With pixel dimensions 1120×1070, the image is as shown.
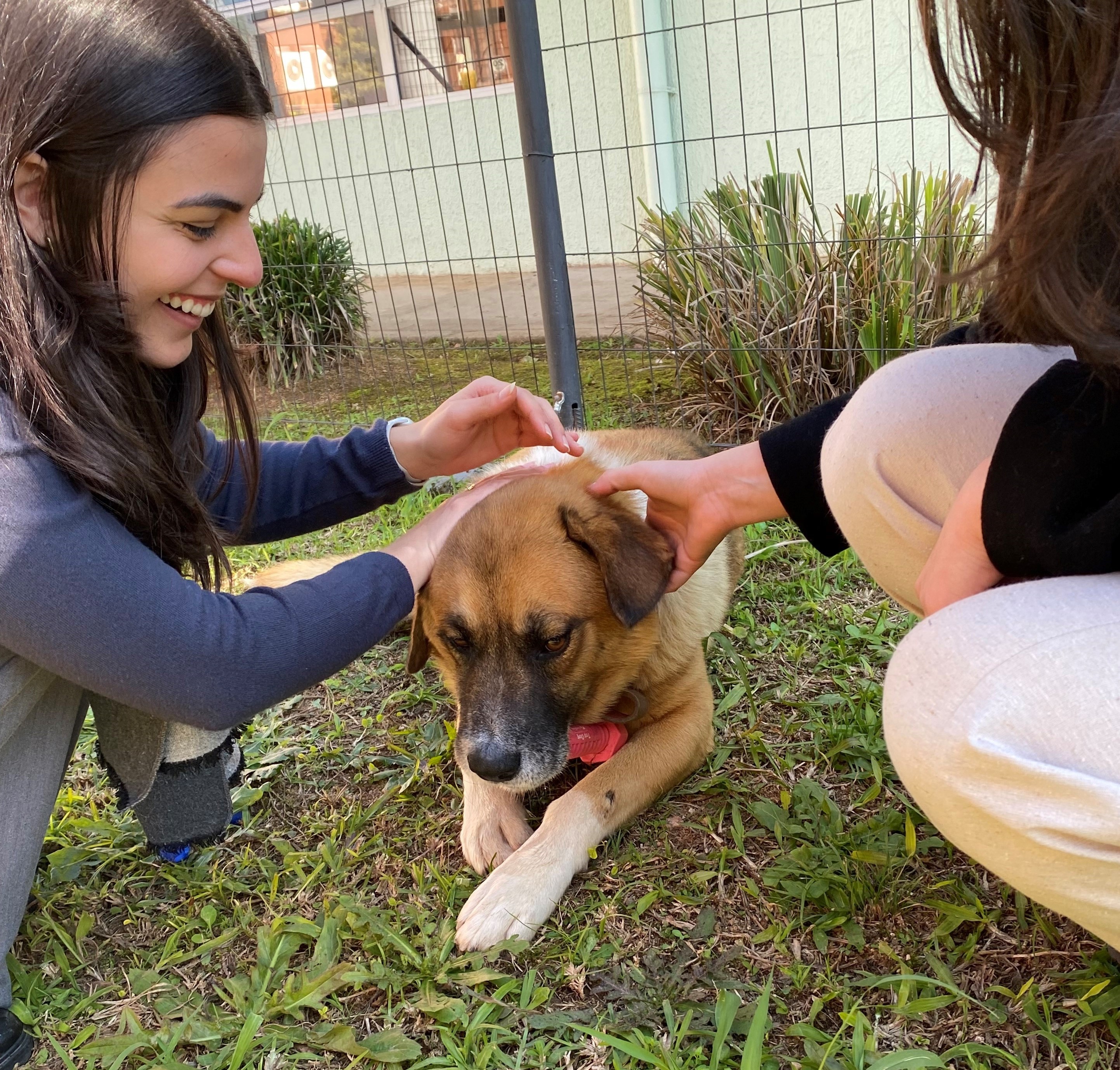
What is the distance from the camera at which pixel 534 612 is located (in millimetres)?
2104

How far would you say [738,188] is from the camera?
4.84 m

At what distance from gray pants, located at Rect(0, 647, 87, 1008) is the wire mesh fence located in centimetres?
172

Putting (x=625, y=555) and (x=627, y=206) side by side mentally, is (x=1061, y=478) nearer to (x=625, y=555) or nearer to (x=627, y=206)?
(x=625, y=555)

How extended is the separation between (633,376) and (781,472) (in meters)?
3.69

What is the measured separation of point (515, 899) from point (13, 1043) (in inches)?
37.2

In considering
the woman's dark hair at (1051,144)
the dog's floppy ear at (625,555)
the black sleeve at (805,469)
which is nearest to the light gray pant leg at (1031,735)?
the woman's dark hair at (1051,144)

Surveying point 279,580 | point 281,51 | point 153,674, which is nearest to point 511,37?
point 279,580

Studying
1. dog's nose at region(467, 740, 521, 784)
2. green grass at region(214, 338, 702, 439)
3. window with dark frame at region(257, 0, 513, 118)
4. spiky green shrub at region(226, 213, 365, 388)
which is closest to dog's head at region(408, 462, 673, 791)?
dog's nose at region(467, 740, 521, 784)

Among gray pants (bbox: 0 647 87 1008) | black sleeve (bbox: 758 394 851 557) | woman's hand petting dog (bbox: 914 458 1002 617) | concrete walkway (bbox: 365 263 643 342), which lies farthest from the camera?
concrete walkway (bbox: 365 263 643 342)

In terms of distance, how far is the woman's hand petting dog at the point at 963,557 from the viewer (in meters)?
1.43

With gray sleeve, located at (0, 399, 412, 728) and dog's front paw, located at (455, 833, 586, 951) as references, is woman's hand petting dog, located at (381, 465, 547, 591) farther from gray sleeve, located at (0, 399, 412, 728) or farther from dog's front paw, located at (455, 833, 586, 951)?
dog's front paw, located at (455, 833, 586, 951)

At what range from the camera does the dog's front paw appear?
1826mm

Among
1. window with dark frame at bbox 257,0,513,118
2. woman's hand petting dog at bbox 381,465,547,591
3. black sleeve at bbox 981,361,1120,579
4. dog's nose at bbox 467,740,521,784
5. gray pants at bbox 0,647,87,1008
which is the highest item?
window with dark frame at bbox 257,0,513,118

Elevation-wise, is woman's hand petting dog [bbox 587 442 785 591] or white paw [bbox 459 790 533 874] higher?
woman's hand petting dog [bbox 587 442 785 591]
